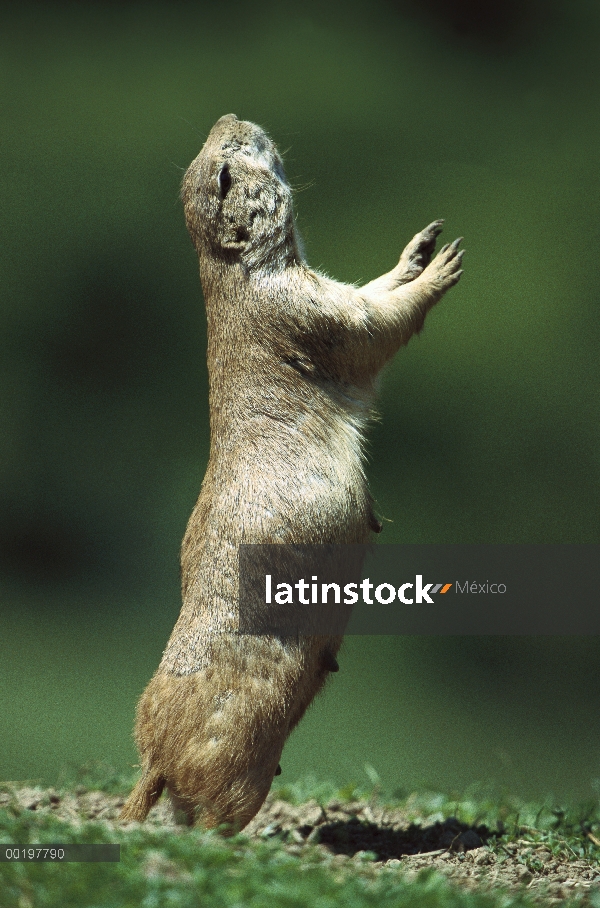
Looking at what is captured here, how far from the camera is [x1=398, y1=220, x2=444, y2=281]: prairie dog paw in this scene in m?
4.39

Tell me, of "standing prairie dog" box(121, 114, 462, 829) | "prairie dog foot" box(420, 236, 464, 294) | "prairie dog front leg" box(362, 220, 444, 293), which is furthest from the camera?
"prairie dog front leg" box(362, 220, 444, 293)

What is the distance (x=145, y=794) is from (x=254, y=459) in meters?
1.28

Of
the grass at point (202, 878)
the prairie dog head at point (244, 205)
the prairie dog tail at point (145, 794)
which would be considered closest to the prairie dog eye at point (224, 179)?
the prairie dog head at point (244, 205)

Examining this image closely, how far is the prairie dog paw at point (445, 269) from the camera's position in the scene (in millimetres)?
4270

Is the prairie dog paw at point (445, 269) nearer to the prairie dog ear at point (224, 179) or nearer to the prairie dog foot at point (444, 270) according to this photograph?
the prairie dog foot at point (444, 270)

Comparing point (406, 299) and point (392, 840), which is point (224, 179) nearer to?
point (406, 299)

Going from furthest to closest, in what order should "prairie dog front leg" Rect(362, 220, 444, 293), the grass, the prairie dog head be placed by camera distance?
"prairie dog front leg" Rect(362, 220, 444, 293) < the prairie dog head < the grass

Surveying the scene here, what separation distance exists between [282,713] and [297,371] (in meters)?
1.24

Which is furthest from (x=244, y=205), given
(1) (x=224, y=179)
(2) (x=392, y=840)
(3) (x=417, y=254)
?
(2) (x=392, y=840)

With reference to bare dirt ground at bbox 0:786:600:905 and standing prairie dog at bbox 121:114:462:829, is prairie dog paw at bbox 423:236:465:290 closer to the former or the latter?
standing prairie dog at bbox 121:114:462:829

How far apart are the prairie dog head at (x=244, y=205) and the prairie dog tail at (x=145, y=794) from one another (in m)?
1.91

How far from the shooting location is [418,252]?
4.43 metres

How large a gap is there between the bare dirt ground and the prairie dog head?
211cm

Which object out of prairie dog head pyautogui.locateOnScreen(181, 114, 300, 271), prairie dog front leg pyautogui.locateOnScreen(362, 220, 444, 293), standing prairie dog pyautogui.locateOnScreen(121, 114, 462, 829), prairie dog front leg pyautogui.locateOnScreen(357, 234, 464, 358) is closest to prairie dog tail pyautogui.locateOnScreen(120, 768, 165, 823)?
standing prairie dog pyautogui.locateOnScreen(121, 114, 462, 829)
